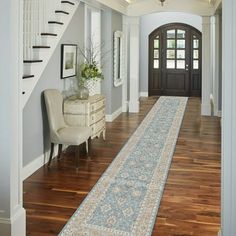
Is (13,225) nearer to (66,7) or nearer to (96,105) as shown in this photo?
(96,105)

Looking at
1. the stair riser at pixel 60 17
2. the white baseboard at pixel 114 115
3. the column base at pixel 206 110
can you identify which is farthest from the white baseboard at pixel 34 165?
the column base at pixel 206 110

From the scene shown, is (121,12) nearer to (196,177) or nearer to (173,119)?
(173,119)

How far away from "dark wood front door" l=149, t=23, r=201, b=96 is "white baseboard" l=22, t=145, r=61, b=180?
27.6ft

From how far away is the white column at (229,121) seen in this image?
217 centimetres

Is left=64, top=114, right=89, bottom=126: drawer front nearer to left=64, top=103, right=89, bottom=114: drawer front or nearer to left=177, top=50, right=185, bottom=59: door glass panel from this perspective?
left=64, top=103, right=89, bottom=114: drawer front

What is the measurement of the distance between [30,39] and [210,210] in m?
3.07

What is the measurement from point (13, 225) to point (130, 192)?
61.3 inches

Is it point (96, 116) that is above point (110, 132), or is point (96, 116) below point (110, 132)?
above

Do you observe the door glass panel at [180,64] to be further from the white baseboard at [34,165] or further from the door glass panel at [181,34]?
the white baseboard at [34,165]

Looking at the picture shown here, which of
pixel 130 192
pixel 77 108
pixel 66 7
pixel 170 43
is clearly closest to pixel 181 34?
pixel 170 43

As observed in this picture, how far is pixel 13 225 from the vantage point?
275 cm

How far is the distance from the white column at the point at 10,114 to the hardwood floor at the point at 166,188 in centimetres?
48

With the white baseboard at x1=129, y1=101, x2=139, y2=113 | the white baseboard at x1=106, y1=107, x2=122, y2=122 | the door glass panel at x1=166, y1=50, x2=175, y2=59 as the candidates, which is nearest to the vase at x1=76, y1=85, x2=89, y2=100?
the white baseboard at x1=106, y1=107, x2=122, y2=122

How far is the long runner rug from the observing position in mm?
3213
